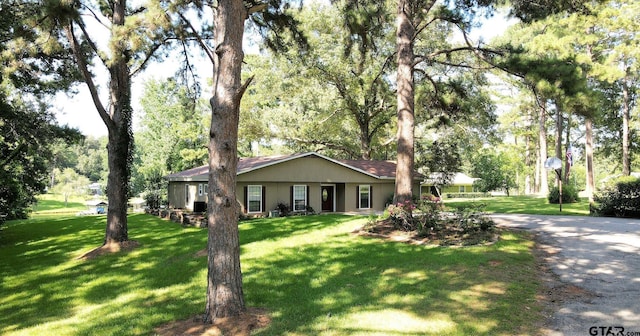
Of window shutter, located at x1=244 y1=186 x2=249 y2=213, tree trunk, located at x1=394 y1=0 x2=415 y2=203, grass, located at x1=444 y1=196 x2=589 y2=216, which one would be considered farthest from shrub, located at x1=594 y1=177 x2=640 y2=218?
window shutter, located at x1=244 y1=186 x2=249 y2=213

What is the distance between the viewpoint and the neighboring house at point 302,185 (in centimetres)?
2042

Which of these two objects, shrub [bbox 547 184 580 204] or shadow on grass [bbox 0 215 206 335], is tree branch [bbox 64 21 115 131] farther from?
shrub [bbox 547 184 580 204]

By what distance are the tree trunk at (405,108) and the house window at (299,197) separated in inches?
398

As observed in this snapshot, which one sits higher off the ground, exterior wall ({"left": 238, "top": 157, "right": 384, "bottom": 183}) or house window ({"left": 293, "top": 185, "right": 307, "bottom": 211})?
exterior wall ({"left": 238, "top": 157, "right": 384, "bottom": 183})

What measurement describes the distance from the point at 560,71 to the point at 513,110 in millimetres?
32193

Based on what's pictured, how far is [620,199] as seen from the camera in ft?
48.8

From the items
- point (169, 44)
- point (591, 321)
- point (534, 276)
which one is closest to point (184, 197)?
point (169, 44)

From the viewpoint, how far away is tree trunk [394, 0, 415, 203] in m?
12.1

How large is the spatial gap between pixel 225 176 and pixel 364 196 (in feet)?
62.2

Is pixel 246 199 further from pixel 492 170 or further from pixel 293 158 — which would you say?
pixel 492 170

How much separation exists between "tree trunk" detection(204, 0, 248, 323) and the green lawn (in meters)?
0.73

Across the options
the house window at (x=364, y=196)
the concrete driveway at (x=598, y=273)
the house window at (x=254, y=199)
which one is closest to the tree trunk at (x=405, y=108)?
the concrete driveway at (x=598, y=273)

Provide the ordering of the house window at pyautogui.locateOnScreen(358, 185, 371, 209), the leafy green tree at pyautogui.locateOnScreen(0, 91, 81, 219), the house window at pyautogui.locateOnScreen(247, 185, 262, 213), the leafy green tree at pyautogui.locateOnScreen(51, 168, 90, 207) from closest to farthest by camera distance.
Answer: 1. the leafy green tree at pyautogui.locateOnScreen(0, 91, 81, 219)
2. the house window at pyautogui.locateOnScreen(247, 185, 262, 213)
3. the house window at pyautogui.locateOnScreen(358, 185, 371, 209)
4. the leafy green tree at pyautogui.locateOnScreen(51, 168, 90, 207)

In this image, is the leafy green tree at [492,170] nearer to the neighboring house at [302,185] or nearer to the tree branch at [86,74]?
the neighboring house at [302,185]
